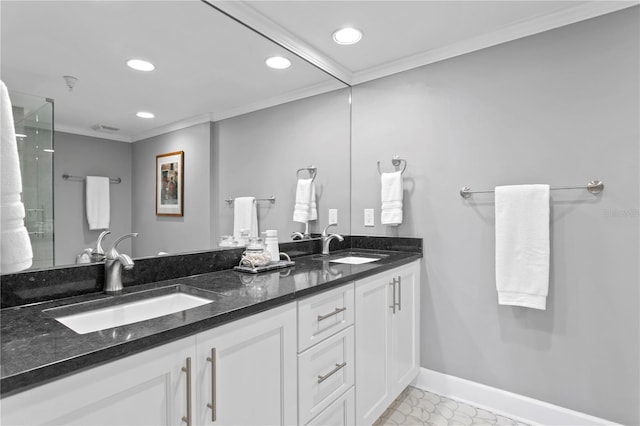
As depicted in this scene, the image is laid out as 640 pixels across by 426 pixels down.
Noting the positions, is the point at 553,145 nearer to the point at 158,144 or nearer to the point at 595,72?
the point at 595,72

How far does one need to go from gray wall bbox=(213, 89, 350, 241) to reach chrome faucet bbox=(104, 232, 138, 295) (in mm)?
527

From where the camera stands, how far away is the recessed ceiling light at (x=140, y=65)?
138cm

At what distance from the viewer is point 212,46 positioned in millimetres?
1767

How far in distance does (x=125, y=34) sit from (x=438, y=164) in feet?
6.07

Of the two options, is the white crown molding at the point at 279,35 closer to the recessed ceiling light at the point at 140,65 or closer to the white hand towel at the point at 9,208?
the recessed ceiling light at the point at 140,65

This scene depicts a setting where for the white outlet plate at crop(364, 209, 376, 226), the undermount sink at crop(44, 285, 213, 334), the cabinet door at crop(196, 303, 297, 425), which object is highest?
the white outlet plate at crop(364, 209, 376, 226)

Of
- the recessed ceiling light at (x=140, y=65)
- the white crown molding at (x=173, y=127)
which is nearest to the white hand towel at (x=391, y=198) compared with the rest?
the white crown molding at (x=173, y=127)

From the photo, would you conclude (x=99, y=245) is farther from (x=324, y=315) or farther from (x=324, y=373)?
(x=324, y=373)

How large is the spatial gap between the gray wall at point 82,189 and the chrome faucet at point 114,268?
7 cm

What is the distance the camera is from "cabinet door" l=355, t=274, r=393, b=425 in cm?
164

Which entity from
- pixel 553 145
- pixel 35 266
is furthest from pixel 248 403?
pixel 553 145

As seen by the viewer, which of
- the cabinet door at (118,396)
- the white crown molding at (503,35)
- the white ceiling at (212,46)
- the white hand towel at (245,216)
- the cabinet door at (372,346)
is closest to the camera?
the cabinet door at (118,396)

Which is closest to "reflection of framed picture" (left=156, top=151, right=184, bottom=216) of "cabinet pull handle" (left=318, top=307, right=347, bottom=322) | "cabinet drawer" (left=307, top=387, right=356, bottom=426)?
"cabinet pull handle" (left=318, top=307, right=347, bottom=322)

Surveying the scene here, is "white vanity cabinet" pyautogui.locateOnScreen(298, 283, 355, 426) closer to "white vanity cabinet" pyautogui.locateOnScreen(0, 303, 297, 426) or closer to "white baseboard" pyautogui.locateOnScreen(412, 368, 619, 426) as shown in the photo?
"white vanity cabinet" pyautogui.locateOnScreen(0, 303, 297, 426)
